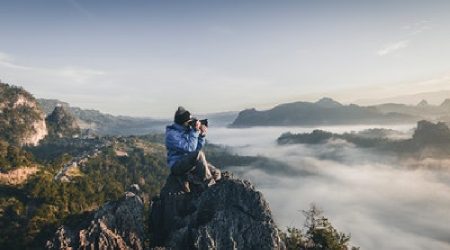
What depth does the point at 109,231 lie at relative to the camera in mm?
28984

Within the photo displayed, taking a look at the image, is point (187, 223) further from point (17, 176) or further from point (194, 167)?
point (17, 176)

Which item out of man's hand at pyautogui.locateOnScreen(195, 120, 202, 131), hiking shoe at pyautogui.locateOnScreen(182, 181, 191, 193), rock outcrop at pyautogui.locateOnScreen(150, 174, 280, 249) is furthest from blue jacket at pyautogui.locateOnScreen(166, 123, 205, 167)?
rock outcrop at pyautogui.locateOnScreen(150, 174, 280, 249)

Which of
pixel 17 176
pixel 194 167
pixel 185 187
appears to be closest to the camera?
pixel 194 167

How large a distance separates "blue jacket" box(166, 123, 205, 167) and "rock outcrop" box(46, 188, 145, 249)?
5.33 m

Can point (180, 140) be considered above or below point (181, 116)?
below

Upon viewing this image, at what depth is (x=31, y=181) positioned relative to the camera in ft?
548

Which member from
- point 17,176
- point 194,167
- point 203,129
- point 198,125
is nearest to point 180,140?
point 198,125

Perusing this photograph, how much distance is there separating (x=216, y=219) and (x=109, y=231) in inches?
299

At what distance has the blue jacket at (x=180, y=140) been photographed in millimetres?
27969

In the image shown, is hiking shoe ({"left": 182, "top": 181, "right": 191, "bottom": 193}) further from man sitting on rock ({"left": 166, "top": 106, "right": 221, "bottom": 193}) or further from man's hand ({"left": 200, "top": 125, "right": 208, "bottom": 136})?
man's hand ({"left": 200, "top": 125, "right": 208, "bottom": 136})

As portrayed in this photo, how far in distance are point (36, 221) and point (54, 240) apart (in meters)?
92.9

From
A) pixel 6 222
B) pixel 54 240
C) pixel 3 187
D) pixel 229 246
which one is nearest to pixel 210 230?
pixel 229 246

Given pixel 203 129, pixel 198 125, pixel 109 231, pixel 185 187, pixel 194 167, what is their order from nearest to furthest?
pixel 198 125
pixel 203 129
pixel 194 167
pixel 109 231
pixel 185 187

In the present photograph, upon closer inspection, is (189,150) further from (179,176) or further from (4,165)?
(4,165)
